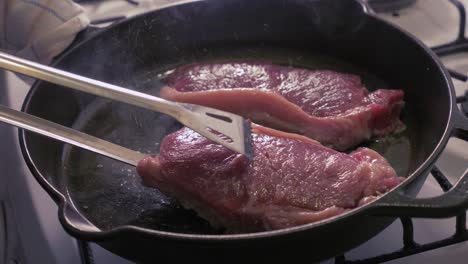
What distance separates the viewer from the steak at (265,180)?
77cm

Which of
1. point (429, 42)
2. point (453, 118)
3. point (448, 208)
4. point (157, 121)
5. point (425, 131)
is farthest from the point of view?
point (429, 42)

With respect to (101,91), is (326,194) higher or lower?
lower

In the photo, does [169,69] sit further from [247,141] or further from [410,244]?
[410,244]

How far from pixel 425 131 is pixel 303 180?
1.05 feet

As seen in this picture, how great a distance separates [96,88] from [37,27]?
41 centimetres

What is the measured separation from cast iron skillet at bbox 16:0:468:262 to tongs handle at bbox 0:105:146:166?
3 cm

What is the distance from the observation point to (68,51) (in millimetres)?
1103

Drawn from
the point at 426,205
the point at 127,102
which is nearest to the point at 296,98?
the point at 127,102

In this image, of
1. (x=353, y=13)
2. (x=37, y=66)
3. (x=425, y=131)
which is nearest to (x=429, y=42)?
(x=353, y=13)

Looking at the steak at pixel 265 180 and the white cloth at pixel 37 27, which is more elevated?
the white cloth at pixel 37 27

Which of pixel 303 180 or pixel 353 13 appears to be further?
pixel 353 13

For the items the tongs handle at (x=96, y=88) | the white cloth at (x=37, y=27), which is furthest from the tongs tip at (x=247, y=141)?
the white cloth at (x=37, y=27)

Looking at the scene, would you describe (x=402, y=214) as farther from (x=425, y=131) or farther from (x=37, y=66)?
(x=37, y=66)

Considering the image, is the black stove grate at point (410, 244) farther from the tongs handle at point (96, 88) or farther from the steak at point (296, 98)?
the tongs handle at point (96, 88)
